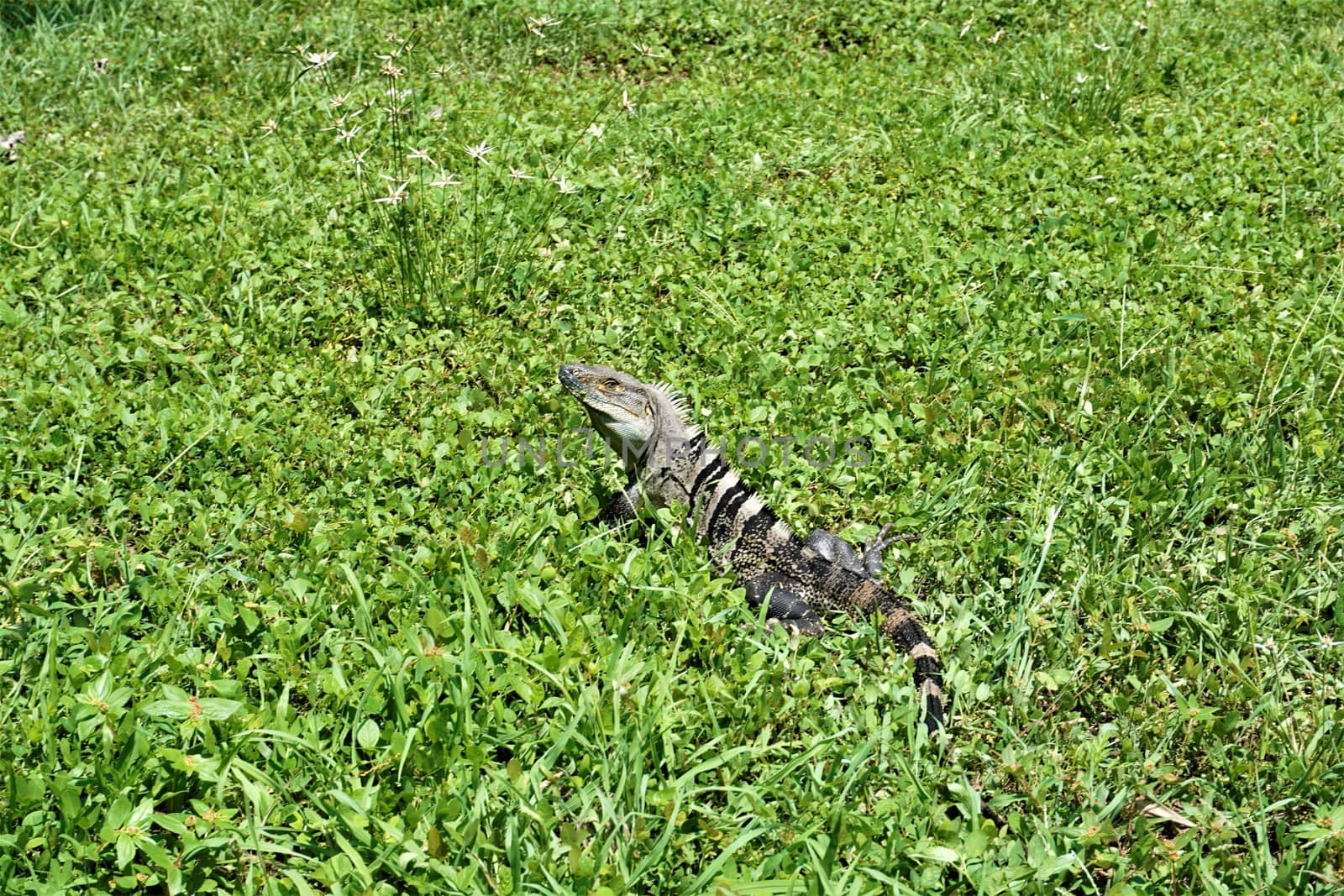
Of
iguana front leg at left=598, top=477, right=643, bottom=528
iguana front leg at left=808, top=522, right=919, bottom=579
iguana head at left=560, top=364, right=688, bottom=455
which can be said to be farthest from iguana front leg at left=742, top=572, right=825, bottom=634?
iguana head at left=560, top=364, right=688, bottom=455

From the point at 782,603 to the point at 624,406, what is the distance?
45.9 inches

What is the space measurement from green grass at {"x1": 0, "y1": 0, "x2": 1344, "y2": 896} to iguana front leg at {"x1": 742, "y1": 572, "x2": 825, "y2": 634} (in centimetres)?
24

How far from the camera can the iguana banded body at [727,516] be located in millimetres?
4805

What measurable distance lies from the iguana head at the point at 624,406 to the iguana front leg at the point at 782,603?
2.57 feet

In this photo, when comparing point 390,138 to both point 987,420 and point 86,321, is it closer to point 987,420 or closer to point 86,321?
point 86,321

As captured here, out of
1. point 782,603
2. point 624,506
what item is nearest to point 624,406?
point 624,506

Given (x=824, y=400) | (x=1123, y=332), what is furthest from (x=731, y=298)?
(x=1123, y=332)

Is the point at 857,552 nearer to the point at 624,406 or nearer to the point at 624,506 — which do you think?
the point at 624,506

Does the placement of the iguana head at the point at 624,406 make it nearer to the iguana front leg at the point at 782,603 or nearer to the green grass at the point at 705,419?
the green grass at the point at 705,419

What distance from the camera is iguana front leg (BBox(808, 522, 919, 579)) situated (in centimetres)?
497

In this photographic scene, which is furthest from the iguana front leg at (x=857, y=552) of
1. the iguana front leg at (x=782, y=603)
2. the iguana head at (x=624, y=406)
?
the iguana head at (x=624, y=406)

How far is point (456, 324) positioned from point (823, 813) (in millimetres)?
3639

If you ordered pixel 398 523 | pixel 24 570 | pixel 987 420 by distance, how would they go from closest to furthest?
pixel 24 570, pixel 398 523, pixel 987 420

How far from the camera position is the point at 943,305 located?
651 cm
